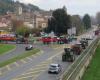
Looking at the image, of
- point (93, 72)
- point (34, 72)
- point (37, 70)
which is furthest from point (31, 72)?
point (93, 72)

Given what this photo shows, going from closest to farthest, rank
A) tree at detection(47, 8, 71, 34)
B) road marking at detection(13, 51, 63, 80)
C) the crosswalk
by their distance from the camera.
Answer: the crosswalk < road marking at detection(13, 51, 63, 80) < tree at detection(47, 8, 71, 34)

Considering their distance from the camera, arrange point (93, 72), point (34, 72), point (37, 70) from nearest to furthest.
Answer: point (34, 72) < point (37, 70) < point (93, 72)

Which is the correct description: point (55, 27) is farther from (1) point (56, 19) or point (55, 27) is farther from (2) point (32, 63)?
(2) point (32, 63)

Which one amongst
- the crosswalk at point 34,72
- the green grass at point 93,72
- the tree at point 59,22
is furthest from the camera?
the tree at point 59,22

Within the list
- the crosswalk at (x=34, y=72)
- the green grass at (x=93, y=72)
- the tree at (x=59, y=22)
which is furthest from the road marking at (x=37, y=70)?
the tree at (x=59, y=22)

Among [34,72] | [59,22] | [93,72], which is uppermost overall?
[59,22]

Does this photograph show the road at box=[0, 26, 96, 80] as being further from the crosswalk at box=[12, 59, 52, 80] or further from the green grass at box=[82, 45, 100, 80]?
the green grass at box=[82, 45, 100, 80]

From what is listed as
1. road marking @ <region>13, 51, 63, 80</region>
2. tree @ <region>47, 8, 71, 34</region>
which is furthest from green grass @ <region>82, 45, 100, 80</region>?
tree @ <region>47, 8, 71, 34</region>

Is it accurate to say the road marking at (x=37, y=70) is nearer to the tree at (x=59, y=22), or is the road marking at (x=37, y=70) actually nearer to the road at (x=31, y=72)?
the road at (x=31, y=72)

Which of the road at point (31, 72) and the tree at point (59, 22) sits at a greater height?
the tree at point (59, 22)

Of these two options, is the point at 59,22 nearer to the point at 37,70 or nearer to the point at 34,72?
the point at 37,70

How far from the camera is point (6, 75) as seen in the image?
133 feet

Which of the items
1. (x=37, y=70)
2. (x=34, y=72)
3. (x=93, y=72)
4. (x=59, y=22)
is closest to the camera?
(x=34, y=72)

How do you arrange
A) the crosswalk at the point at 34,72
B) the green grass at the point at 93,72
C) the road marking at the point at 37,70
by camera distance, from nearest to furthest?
1. the crosswalk at the point at 34,72
2. the road marking at the point at 37,70
3. the green grass at the point at 93,72
